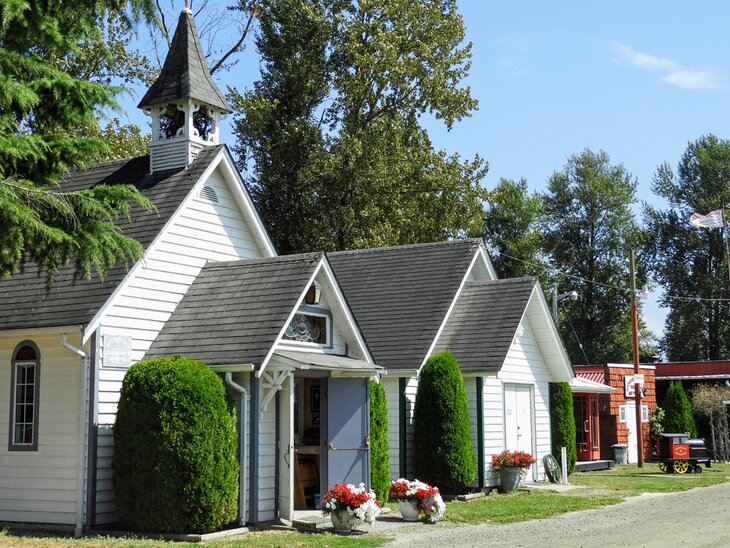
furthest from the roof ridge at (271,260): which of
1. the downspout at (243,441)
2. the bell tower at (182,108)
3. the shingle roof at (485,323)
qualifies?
the shingle roof at (485,323)

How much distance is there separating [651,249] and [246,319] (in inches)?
2013

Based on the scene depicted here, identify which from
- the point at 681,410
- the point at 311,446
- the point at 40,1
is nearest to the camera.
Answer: the point at 40,1

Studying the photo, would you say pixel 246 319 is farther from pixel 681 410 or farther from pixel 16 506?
pixel 681 410

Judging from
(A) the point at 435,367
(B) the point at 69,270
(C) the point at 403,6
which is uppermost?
(C) the point at 403,6

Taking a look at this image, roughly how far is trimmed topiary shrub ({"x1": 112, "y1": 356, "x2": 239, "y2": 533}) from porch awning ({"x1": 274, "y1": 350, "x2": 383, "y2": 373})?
156cm

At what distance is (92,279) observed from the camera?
16594 millimetres

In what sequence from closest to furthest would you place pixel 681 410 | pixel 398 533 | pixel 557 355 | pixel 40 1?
pixel 40 1, pixel 398 533, pixel 557 355, pixel 681 410

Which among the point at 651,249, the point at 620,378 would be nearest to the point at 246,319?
the point at 620,378

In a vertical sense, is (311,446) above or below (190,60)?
below

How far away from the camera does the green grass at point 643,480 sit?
23719mm

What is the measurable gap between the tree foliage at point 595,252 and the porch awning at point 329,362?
44557mm

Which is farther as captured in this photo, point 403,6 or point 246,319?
point 403,6

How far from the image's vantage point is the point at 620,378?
3672cm

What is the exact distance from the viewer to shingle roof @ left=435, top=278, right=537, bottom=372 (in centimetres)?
2248
